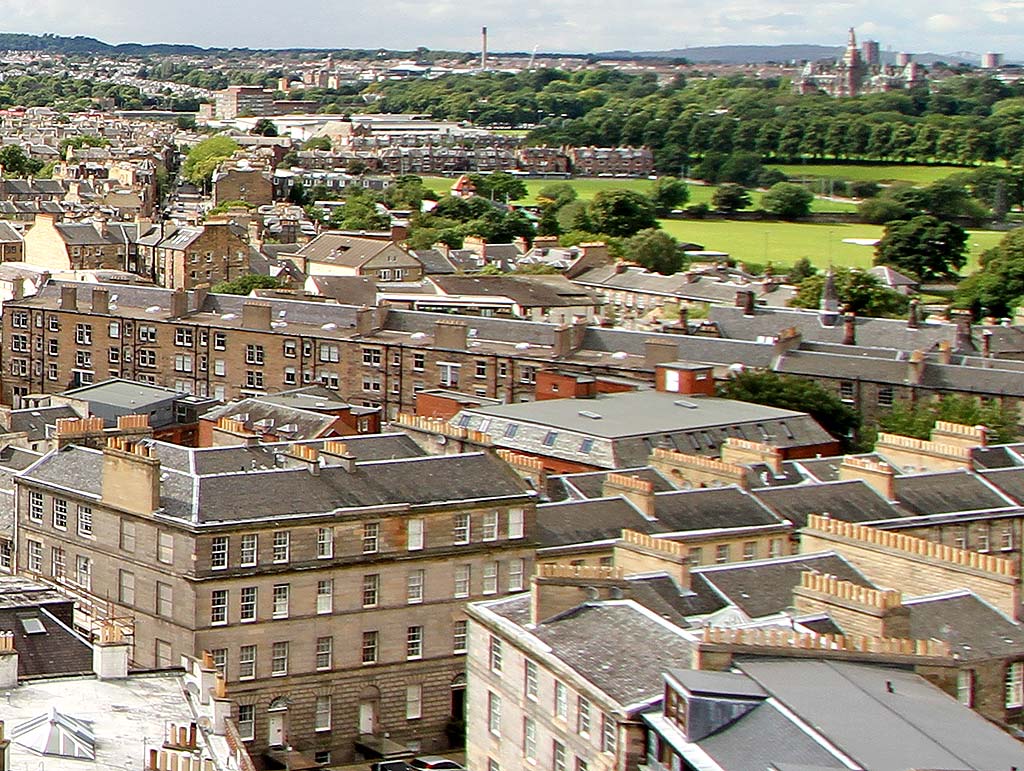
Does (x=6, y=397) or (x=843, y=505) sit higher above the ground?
(x=843, y=505)

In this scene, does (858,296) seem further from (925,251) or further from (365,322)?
(365,322)

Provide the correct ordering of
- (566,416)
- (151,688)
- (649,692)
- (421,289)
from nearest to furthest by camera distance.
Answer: (649,692) → (151,688) → (566,416) → (421,289)

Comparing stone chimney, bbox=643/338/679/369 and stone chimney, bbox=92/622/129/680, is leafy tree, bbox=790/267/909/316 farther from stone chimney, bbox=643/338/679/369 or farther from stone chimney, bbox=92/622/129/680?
stone chimney, bbox=92/622/129/680

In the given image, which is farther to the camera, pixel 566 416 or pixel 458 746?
pixel 566 416

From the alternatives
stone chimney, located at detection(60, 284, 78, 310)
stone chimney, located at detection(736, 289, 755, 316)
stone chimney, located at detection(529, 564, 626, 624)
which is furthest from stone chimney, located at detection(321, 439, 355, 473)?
stone chimney, located at detection(736, 289, 755, 316)

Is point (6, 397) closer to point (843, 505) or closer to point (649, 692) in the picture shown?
point (843, 505)

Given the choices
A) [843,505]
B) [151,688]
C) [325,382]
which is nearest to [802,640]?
[151,688]
